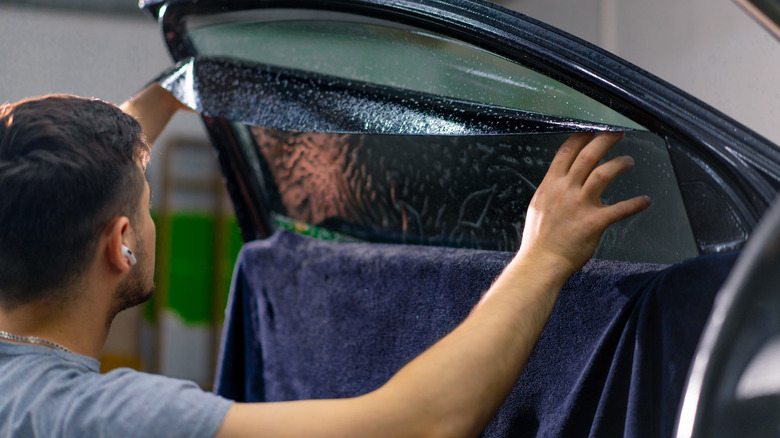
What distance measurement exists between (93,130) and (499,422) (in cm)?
52

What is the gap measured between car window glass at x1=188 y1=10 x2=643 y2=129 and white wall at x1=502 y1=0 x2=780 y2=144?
63 millimetres

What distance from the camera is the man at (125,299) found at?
55cm

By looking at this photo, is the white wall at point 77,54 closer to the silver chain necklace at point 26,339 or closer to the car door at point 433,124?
the car door at point 433,124

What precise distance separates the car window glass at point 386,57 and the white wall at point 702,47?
63 mm

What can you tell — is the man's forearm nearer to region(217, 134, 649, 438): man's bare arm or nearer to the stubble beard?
region(217, 134, 649, 438): man's bare arm

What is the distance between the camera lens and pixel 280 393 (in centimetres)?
104

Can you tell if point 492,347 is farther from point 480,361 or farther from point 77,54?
point 77,54

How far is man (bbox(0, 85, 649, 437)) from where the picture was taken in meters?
0.55

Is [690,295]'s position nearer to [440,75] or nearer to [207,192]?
[440,75]

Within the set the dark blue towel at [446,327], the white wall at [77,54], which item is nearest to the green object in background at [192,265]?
the white wall at [77,54]

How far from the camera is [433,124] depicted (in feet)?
2.26

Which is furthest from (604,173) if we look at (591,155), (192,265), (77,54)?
(77,54)

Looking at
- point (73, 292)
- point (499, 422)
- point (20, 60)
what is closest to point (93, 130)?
point (73, 292)

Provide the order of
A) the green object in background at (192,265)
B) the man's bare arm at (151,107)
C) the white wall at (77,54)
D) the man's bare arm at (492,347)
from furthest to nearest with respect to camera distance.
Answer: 1. the green object in background at (192,265)
2. the white wall at (77,54)
3. the man's bare arm at (151,107)
4. the man's bare arm at (492,347)
